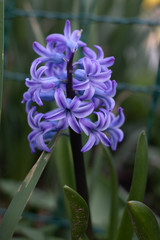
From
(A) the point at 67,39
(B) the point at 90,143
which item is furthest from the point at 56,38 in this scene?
(B) the point at 90,143

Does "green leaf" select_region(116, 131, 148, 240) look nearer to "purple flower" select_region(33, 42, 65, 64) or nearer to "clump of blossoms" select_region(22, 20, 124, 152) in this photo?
"clump of blossoms" select_region(22, 20, 124, 152)

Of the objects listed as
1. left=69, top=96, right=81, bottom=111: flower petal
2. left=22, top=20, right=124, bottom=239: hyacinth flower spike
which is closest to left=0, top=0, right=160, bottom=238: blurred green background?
left=22, top=20, right=124, bottom=239: hyacinth flower spike

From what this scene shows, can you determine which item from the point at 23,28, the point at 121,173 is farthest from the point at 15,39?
the point at 121,173

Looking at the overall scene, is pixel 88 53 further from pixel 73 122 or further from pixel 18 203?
pixel 18 203

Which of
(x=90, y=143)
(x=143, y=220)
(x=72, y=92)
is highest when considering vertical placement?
(x=72, y=92)

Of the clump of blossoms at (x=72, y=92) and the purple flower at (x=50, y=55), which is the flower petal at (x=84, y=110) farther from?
the purple flower at (x=50, y=55)

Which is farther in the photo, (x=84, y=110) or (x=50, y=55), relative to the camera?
(x=50, y=55)

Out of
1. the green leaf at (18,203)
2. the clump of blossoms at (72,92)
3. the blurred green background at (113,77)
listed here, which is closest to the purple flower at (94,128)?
the clump of blossoms at (72,92)
